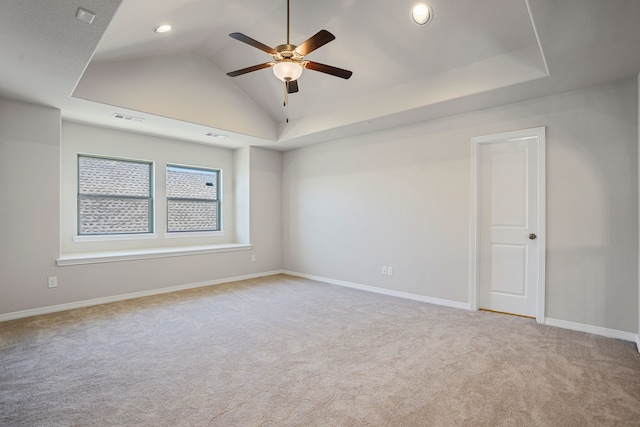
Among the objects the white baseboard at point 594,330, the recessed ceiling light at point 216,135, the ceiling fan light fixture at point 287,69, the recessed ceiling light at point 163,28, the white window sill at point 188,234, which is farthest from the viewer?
the white window sill at point 188,234

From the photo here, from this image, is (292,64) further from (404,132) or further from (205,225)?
(205,225)

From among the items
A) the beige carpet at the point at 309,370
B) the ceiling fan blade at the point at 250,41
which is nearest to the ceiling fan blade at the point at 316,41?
the ceiling fan blade at the point at 250,41

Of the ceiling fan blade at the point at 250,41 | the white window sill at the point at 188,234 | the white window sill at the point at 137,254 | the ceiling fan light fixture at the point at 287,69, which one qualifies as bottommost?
the white window sill at the point at 137,254

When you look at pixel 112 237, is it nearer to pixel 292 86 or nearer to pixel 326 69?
pixel 292 86

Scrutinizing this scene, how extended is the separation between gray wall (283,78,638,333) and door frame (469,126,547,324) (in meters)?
0.06

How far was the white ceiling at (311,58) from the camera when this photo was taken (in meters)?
2.36

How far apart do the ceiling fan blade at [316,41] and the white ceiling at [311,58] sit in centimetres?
124

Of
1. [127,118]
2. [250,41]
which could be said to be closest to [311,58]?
[250,41]

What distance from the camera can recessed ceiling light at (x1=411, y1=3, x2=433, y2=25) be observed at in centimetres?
326

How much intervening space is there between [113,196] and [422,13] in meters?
4.94

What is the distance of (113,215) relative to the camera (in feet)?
17.0

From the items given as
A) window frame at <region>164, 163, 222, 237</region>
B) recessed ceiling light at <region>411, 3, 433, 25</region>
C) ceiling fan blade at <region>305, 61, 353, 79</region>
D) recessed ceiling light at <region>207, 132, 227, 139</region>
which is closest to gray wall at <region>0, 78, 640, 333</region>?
window frame at <region>164, 163, 222, 237</region>

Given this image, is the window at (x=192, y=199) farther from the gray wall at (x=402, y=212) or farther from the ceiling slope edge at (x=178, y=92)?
the ceiling slope edge at (x=178, y=92)

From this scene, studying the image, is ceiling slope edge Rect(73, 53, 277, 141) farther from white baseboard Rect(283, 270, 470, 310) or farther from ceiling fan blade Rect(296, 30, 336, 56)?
white baseboard Rect(283, 270, 470, 310)
